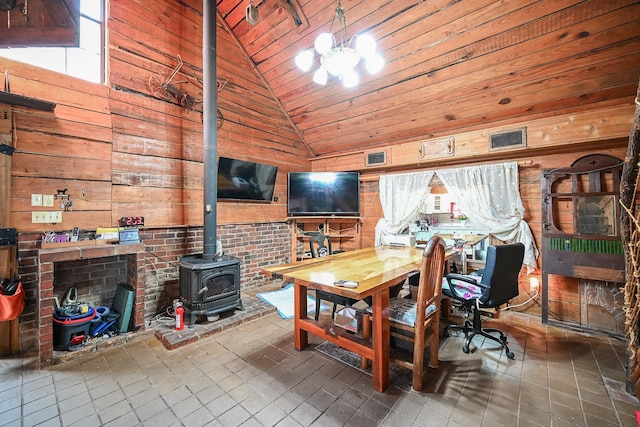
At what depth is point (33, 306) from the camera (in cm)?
227

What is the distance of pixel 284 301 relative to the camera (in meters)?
3.49

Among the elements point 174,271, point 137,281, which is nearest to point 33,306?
point 137,281

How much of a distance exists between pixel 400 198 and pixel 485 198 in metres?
1.15

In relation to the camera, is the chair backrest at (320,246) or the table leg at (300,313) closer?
the table leg at (300,313)

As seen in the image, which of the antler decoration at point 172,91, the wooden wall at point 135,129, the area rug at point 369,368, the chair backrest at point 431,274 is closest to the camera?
the chair backrest at point 431,274

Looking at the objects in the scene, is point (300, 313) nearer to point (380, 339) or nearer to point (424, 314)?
point (380, 339)

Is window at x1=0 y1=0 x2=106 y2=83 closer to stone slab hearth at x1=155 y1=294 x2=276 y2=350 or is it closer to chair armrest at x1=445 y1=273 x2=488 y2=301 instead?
stone slab hearth at x1=155 y1=294 x2=276 y2=350

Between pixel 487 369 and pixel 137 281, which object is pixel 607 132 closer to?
pixel 487 369

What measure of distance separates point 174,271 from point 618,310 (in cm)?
486

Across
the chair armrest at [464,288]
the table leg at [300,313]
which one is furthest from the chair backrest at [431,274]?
the table leg at [300,313]

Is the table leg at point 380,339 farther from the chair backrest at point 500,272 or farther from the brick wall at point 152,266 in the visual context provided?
the brick wall at point 152,266

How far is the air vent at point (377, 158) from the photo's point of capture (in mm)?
4182

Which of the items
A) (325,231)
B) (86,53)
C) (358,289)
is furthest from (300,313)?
(86,53)

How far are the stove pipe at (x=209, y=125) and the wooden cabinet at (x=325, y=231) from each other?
178 cm
